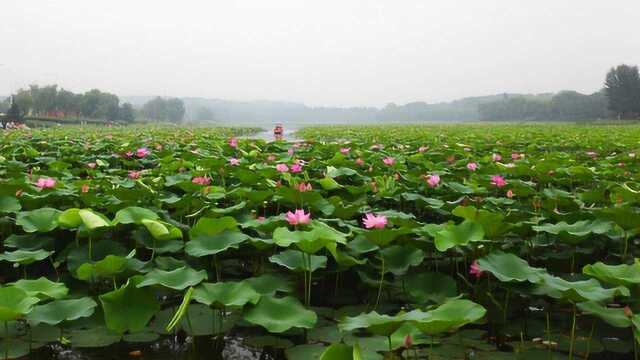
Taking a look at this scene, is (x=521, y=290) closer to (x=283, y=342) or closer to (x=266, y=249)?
(x=283, y=342)

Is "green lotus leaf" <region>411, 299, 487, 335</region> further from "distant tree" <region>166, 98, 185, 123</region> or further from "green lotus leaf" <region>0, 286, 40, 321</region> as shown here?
"distant tree" <region>166, 98, 185, 123</region>

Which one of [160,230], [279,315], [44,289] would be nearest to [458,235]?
[279,315]

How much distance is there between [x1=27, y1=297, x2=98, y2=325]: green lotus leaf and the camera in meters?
1.50

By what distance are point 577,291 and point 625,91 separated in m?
62.5

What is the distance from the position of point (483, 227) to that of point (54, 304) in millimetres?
1484

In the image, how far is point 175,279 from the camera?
162cm

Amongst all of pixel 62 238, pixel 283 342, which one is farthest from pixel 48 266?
pixel 283 342

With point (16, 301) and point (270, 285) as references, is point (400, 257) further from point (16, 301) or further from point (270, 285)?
point (16, 301)

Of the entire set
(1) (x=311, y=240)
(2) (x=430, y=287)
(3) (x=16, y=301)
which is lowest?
(2) (x=430, y=287)

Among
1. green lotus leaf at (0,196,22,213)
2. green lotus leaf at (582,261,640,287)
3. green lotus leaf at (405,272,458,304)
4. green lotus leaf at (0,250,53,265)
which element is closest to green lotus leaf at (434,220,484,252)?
green lotus leaf at (405,272,458,304)

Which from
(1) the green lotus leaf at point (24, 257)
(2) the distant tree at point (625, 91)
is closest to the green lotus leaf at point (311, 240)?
(1) the green lotus leaf at point (24, 257)

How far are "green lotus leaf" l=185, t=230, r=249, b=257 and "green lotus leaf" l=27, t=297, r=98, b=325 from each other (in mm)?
419

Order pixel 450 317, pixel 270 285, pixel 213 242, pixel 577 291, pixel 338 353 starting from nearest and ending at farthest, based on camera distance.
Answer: pixel 338 353 → pixel 450 317 → pixel 577 291 → pixel 270 285 → pixel 213 242

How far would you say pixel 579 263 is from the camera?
2234 millimetres
